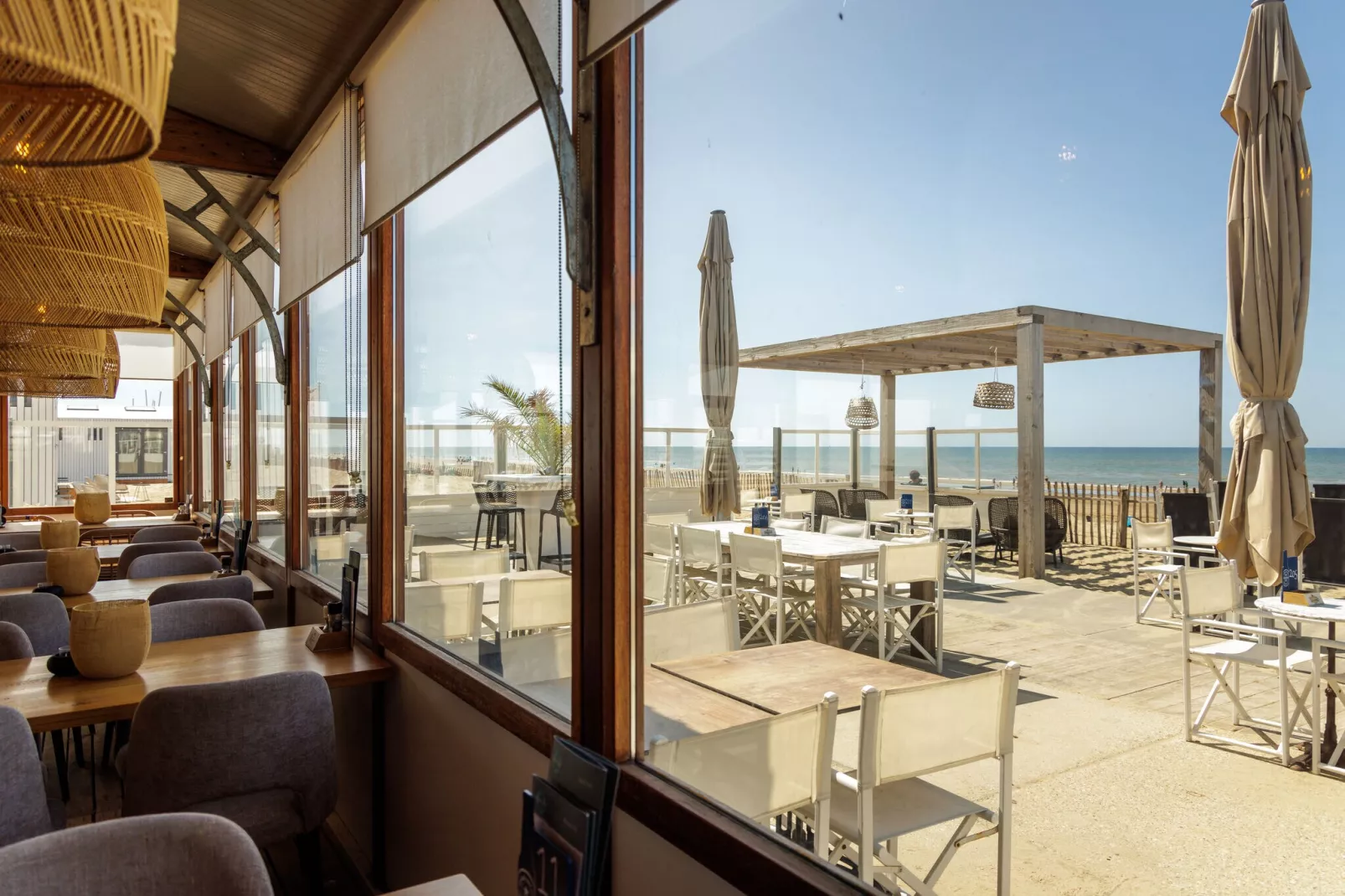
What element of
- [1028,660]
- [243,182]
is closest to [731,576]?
[1028,660]

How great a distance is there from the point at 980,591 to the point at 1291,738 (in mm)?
729

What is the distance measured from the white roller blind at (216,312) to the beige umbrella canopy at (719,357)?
20.2 feet

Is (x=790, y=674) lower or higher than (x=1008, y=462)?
lower

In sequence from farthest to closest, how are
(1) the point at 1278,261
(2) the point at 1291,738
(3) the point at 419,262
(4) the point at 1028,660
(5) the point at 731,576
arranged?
(3) the point at 419,262 → (4) the point at 1028,660 → (5) the point at 731,576 → (2) the point at 1291,738 → (1) the point at 1278,261

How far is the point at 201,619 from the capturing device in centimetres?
326

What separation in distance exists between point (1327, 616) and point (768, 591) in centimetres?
113

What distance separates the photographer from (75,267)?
2059 millimetres

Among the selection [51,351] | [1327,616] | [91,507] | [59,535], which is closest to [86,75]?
[1327,616]

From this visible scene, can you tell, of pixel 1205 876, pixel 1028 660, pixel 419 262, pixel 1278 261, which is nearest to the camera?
pixel 1278 261

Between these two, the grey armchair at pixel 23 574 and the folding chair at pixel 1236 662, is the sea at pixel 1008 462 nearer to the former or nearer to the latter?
the folding chair at pixel 1236 662

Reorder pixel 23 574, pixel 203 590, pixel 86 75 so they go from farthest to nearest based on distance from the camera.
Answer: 1. pixel 23 574
2. pixel 203 590
3. pixel 86 75

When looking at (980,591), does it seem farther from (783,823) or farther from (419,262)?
(419,262)

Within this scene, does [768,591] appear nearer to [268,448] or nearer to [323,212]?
[323,212]

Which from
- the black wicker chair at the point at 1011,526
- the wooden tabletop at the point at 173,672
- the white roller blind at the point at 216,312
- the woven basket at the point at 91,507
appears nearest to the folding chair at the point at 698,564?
the black wicker chair at the point at 1011,526
